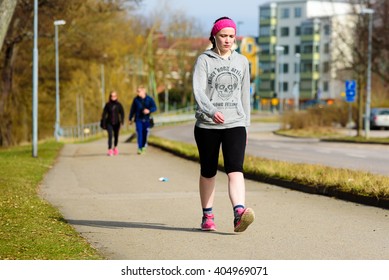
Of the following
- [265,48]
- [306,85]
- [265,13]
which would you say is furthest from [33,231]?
[265,48]

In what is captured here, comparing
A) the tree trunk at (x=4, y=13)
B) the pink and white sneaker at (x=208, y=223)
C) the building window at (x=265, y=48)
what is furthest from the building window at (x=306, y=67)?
the pink and white sneaker at (x=208, y=223)

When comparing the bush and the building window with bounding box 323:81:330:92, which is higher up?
the bush

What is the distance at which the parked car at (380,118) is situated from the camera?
65.2 meters

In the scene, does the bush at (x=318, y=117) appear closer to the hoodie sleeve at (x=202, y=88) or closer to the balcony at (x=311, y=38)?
the hoodie sleeve at (x=202, y=88)

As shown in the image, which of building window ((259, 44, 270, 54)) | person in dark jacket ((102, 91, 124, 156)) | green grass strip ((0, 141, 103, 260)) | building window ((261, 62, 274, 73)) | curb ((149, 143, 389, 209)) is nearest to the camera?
green grass strip ((0, 141, 103, 260))

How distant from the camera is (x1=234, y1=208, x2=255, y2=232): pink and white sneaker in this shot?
31.5 feet

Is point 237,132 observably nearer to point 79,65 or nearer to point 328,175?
point 328,175

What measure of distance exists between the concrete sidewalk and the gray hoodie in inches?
44.8

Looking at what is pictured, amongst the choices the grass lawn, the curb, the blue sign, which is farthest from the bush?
the curb

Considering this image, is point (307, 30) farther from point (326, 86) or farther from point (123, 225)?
point (123, 225)

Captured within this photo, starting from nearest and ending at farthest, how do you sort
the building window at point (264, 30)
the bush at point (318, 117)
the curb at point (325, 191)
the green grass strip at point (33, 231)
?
the green grass strip at point (33, 231) < the curb at point (325, 191) < the bush at point (318, 117) < the building window at point (264, 30)

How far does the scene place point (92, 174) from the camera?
2047 centimetres

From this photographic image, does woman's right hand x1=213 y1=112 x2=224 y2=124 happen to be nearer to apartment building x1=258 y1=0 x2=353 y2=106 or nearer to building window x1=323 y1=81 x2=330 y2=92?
apartment building x1=258 y1=0 x2=353 y2=106

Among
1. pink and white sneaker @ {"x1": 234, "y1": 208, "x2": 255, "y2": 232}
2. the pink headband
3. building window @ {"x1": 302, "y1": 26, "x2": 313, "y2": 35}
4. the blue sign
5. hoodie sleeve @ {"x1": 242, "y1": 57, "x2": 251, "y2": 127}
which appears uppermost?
building window @ {"x1": 302, "y1": 26, "x2": 313, "y2": 35}
